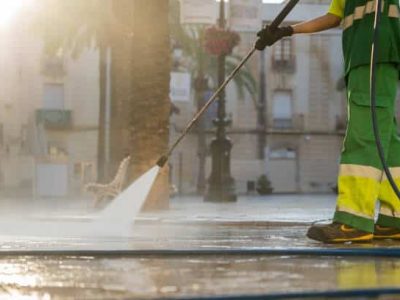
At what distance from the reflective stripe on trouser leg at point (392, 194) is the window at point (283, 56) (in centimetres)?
4515

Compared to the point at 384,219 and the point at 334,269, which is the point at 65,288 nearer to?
the point at 334,269

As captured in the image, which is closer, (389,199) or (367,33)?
(367,33)

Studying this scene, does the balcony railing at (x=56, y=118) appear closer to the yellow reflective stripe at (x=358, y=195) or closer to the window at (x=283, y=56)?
the window at (x=283, y=56)

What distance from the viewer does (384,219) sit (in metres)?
5.51

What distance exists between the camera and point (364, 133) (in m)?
5.08

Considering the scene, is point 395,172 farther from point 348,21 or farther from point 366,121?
point 348,21

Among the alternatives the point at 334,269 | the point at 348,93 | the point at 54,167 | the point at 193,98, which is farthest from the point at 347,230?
the point at 193,98

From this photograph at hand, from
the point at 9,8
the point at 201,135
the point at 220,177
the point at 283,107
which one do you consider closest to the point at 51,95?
the point at 201,135

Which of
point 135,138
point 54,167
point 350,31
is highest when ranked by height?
point 350,31

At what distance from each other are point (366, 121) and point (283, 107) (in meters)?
45.7

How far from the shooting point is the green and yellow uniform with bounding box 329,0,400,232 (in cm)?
504

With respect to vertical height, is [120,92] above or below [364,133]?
below

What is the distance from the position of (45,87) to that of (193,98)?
8.60 metres

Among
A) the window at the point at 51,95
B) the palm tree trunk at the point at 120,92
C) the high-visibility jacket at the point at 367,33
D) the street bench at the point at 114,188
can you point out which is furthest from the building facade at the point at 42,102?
the high-visibility jacket at the point at 367,33
